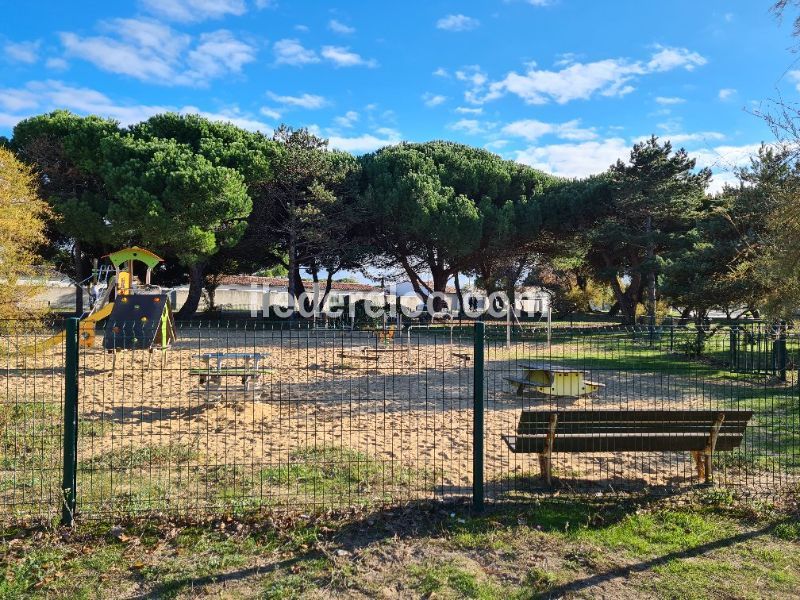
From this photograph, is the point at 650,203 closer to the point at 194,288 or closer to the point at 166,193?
the point at 166,193

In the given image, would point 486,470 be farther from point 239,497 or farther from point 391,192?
point 391,192

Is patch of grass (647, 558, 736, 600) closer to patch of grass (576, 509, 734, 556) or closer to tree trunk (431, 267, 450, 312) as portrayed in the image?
patch of grass (576, 509, 734, 556)

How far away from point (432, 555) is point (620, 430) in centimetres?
219

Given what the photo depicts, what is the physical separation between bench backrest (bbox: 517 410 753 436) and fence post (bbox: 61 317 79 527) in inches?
143

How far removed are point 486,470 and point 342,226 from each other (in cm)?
2532

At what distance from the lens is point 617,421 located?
5.00 metres

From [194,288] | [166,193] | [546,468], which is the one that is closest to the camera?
[546,468]

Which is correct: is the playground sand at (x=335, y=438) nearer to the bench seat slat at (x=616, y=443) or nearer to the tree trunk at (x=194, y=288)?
the bench seat slat at (x=616, y=443)

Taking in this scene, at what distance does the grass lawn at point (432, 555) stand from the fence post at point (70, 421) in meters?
0.19

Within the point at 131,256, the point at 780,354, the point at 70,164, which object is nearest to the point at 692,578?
the point at 780,354

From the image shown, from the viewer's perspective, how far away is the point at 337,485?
5164 millimetres

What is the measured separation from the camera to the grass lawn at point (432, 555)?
3.44m

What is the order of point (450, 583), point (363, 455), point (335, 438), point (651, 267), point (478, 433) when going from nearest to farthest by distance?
point (450, 583) → point (478, 433) → point (363, 455) → point (335, 438) → point (651, 267)

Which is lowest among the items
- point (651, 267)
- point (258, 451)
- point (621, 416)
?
point (258, 451)
